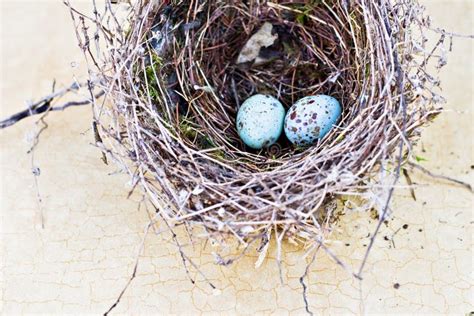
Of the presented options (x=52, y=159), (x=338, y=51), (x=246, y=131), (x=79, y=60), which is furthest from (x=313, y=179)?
(x=79, y=60)

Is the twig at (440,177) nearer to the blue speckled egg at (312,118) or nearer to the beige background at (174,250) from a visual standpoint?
the beige background at (174,250)

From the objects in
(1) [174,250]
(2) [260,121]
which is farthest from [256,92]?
(1) [174,250]

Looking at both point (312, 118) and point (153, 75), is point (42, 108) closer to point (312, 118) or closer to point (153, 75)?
point (153, 75)

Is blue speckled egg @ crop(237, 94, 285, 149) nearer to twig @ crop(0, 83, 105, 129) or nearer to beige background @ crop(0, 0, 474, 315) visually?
beige background @ crop(0, 0, 474, 315)

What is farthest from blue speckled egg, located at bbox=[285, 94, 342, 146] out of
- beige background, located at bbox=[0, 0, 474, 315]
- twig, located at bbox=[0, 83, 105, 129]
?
twig, located at bbox=[0, 83, 105, 129]

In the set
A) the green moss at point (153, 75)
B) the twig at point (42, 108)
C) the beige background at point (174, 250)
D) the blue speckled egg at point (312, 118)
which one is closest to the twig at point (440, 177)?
the beige background at point (174, 250)
